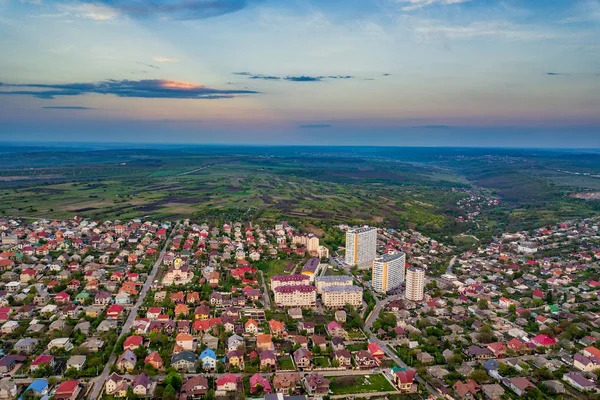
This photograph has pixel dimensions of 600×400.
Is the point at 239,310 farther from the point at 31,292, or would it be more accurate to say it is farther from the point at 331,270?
the point at 31,292

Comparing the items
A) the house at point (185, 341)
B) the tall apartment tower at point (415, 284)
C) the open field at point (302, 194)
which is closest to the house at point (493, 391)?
the tall apartment tower at point (415, 284)

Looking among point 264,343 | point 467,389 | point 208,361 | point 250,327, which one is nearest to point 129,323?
point 250,327

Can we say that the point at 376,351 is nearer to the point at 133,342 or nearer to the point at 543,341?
the point at 543,341

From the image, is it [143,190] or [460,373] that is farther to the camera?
[143,190]

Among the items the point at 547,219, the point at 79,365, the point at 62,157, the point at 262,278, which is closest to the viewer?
the point at 79,365

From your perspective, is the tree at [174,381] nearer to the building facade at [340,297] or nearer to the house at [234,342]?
the house at [234,342]

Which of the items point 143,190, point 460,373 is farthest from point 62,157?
point 460,373
